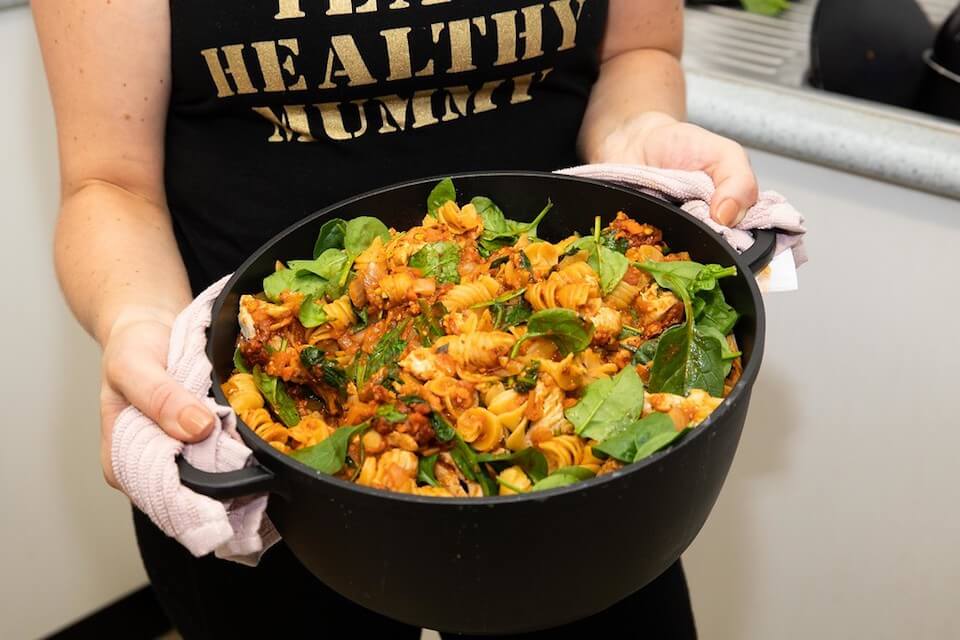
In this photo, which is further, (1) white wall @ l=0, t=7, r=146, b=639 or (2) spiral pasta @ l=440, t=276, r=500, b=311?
(1) white wall @ l=0, t=7, r=146, b=639

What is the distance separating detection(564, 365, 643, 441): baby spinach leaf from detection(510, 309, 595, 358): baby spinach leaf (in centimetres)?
3

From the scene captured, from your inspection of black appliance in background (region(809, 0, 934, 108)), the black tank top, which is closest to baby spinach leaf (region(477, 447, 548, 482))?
the black tank top

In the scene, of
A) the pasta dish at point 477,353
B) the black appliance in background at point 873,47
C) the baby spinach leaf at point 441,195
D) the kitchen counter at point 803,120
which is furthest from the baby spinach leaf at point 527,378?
the black appliance in background at point 873,47

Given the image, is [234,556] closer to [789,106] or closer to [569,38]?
[569,38]

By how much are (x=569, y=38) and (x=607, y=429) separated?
1.37 ft

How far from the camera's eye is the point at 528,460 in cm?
52

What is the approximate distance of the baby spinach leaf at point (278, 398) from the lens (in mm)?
605

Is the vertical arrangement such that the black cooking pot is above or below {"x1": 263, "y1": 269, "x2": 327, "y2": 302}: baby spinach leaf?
below

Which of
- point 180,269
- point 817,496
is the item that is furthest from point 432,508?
point 817,496

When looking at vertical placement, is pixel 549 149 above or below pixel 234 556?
above

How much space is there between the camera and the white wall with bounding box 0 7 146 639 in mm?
1170

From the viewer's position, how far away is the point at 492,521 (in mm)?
464

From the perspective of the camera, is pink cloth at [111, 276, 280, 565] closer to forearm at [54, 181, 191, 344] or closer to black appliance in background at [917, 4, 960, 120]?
forearm at [54, 181, 191, 344]

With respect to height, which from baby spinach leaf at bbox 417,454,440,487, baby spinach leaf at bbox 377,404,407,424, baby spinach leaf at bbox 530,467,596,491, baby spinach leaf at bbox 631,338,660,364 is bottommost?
baby spinach leaf at bbox 417,454,440,487
